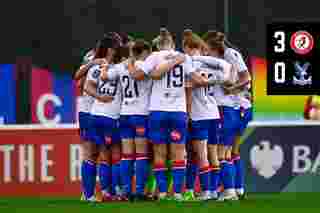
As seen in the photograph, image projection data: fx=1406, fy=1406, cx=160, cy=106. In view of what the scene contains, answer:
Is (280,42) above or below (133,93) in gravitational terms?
above

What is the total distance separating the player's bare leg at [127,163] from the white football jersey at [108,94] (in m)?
0.32

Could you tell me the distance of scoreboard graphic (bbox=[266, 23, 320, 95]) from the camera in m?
15.8

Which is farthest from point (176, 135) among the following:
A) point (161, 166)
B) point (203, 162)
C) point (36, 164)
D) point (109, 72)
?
point (36, 164)

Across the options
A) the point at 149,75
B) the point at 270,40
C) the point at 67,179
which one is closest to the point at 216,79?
the point at 149,75

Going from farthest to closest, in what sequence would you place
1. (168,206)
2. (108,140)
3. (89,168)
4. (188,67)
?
1. (89,168)
2. (108,140)
3. (188,67)
4. (168,206)

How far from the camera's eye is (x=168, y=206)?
12.7 meters

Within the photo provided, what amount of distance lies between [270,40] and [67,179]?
9.45ft

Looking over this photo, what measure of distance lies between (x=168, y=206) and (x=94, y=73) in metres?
1.84

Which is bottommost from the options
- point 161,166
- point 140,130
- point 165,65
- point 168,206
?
point 168,206

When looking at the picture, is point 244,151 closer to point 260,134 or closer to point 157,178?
point 260,134

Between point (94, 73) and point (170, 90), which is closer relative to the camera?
point (170, 90)

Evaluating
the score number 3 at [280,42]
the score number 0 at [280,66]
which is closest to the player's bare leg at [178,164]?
the score number 0 at [280,66]

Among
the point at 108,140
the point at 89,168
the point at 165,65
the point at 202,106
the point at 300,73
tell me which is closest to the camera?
the point at 165,65

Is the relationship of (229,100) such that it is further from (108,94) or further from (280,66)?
(280,66)
